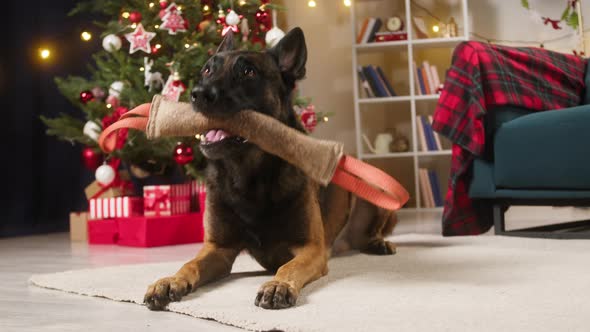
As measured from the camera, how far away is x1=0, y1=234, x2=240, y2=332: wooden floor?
4.57 ft

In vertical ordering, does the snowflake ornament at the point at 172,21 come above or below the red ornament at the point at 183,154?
above

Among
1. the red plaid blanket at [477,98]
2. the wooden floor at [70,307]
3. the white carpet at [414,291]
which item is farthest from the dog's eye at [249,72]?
the red plaid blanket at [477,98]

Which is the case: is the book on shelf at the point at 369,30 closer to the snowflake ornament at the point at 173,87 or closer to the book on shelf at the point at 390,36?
the book on shelf at the point at 390,36

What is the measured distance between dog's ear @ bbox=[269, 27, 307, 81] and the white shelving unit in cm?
379

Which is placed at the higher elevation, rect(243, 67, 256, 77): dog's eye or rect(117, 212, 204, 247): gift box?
rect(243, 67, 256, 77): dog's eye

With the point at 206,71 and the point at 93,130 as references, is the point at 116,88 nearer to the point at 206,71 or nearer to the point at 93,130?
the point at 93,130

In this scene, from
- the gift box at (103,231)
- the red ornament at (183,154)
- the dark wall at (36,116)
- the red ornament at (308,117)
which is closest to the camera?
the red ornament at (183,154)

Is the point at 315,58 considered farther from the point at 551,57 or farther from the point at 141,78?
the point at 551,57

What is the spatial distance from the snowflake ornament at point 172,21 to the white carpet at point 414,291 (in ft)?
5.07

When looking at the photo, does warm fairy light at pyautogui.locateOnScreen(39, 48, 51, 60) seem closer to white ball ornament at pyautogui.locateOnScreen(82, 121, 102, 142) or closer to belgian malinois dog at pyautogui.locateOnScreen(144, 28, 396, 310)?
white ball ornament at pyautogui.locateOnScreen(82, 121, 102, 142)

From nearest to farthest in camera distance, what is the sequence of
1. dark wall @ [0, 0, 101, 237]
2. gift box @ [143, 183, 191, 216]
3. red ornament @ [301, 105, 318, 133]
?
gift box @ [143, 183, 191, 216], red ornament @ [301, 105, 318, 133], dark wall @ [0, 0, 101, 237]

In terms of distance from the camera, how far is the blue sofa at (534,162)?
2590mm

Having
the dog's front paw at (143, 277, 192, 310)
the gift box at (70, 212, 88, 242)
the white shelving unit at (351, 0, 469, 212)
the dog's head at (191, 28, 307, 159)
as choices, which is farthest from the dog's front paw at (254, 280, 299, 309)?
the white shelving unit at (351, 0, 469, 212)

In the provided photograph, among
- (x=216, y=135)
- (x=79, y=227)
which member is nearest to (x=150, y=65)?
(x=79, y=227)
